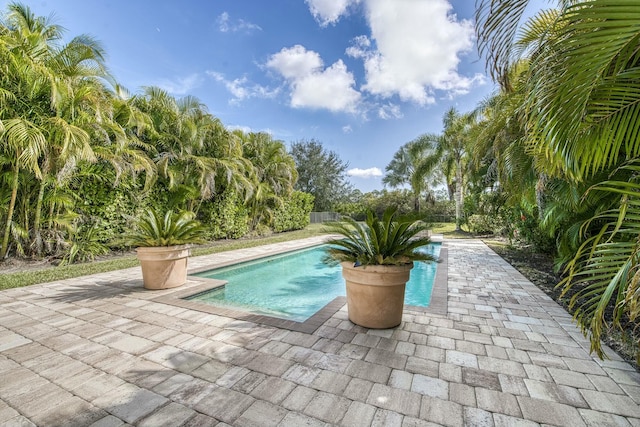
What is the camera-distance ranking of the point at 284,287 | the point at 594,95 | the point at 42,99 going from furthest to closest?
the point at 284,287 < the point at 42,99 < the point at 594,95

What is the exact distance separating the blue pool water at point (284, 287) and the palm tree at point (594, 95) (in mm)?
1979

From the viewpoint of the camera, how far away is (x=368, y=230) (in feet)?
11.0

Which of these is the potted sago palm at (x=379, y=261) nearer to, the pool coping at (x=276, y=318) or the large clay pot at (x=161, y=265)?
the pool coping at (x=276, y=318)

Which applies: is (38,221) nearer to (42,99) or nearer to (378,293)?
(42,99)

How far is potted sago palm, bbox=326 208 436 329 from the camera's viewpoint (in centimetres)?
309

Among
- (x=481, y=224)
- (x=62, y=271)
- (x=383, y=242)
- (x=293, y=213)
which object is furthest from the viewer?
(x=293, y=213)

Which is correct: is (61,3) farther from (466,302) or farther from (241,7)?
(466,302)

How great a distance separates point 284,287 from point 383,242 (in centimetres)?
365

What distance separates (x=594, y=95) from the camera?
1.92m

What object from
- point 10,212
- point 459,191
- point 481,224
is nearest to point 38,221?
point 10,212

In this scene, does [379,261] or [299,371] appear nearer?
[299,371]

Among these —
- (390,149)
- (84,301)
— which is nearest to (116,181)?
(84,301)

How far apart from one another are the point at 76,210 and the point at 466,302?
29.6 ft

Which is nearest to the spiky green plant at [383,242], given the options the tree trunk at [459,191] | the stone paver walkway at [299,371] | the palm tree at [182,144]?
the stone paver walkway at [299,371]
